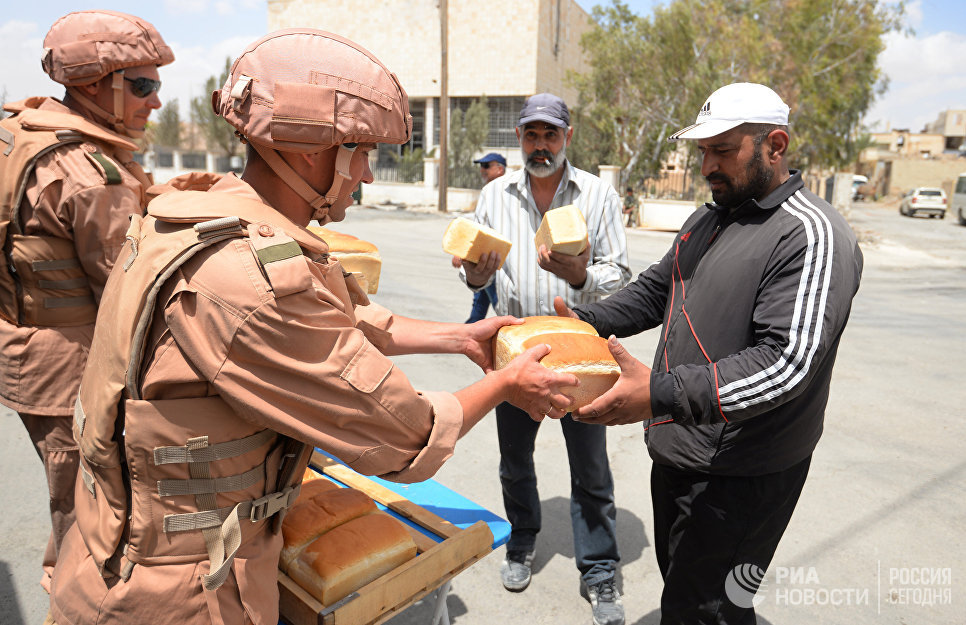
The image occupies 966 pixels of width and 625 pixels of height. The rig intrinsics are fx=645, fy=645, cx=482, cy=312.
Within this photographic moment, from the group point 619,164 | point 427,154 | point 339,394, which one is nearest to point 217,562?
point 339,394

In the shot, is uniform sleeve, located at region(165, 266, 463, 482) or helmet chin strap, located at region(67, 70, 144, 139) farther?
helmet chin strap, located at region(67, 70, 144, 139)

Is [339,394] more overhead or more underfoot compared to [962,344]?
more overhead

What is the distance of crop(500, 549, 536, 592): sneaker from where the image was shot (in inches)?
148

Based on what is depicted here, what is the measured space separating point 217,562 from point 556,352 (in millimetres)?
1351

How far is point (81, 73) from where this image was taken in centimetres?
330

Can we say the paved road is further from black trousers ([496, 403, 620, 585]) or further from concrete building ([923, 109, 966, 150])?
concrete building ([923, 109, 966, 150])

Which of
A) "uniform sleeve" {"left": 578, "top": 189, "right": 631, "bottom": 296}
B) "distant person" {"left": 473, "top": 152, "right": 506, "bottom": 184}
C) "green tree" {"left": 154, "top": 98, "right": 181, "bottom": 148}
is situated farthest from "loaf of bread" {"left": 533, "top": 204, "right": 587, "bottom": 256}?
"green tree" {"left": 154, "top": 98, "right": 181, "bottom": 148}

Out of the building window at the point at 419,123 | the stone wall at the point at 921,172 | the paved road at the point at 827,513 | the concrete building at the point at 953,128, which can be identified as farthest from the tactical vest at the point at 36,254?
the concrete building at the point at 953,128

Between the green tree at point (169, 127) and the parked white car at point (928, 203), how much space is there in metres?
48.3

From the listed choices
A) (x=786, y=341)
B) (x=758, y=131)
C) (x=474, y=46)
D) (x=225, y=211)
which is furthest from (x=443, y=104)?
(x=225, y=211)

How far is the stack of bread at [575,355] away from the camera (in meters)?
2.45

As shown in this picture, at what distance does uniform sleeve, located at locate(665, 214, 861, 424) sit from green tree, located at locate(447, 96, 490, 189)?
30.1 metres

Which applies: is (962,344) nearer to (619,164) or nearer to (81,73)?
(81,73)

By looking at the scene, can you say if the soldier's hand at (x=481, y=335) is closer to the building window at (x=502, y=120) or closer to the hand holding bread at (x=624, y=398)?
the hand holding bread at (x=624, y=398)
